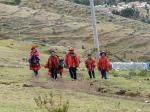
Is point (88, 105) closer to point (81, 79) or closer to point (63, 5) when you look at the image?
point (81, 79)

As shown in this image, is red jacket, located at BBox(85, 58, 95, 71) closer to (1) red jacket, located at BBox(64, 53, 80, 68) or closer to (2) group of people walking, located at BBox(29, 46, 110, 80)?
(2) group of people walking, located at BBox(29, 46, 110, 80)

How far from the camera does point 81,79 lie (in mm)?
24500

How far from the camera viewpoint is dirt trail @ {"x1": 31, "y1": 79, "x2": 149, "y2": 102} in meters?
19.6

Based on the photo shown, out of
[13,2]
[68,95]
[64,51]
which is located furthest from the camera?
[13,2]

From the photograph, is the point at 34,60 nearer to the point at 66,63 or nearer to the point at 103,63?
the point at 66,63

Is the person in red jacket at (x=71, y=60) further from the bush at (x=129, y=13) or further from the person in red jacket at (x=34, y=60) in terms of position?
the bush at (x=129, y=13)

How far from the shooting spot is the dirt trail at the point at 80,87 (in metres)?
19.6

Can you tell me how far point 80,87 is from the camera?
2173 centimetres

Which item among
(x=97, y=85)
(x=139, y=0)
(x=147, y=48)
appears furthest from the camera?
(x=139, y=0)

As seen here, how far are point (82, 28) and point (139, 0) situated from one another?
79.2m

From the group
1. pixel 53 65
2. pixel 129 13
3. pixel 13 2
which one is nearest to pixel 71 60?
pixel 53 65

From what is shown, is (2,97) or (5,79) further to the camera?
(5,79)

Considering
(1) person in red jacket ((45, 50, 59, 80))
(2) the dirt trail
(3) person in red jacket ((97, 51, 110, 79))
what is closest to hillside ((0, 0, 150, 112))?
(2) the dirt trail

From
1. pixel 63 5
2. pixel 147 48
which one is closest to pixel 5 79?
pixel 147 48
